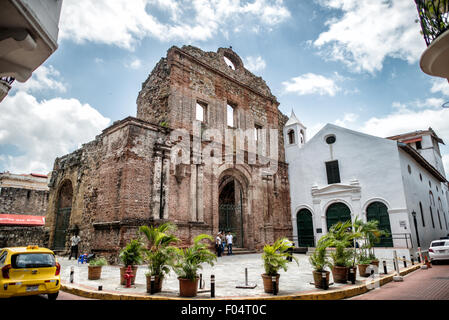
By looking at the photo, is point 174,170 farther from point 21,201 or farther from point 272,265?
point 21,201

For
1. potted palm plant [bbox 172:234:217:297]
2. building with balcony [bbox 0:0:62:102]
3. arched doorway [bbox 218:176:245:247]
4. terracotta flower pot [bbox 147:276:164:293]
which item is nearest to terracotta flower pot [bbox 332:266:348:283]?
potted palm plant [bbox 172:234:217:297]

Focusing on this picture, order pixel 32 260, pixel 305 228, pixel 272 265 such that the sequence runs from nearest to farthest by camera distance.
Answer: pixel 32 260 → pixel 272 265 → pixel 305 228

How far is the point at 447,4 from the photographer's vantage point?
4039 mm

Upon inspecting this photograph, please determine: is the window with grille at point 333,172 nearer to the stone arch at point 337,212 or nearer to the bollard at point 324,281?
the stone arch at point 337,212

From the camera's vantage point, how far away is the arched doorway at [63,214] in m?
16.9

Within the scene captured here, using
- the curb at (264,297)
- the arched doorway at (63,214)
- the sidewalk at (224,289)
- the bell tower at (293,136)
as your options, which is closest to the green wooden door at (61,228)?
the arched doorway at (63,214)

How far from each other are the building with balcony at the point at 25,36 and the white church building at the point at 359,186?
15.2m

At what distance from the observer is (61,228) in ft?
56.5

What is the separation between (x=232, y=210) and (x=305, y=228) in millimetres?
5200

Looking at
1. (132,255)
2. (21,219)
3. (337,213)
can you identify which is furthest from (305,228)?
(21,219)

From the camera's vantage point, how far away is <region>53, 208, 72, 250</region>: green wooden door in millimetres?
16766

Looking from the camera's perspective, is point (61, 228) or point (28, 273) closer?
point (28, 273)

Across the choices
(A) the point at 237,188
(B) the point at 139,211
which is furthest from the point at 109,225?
(A) the point at 237,188

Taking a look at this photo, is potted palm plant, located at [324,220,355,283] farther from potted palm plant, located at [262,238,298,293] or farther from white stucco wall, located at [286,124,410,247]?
white stucco wall, located at [286,124,410,247]
